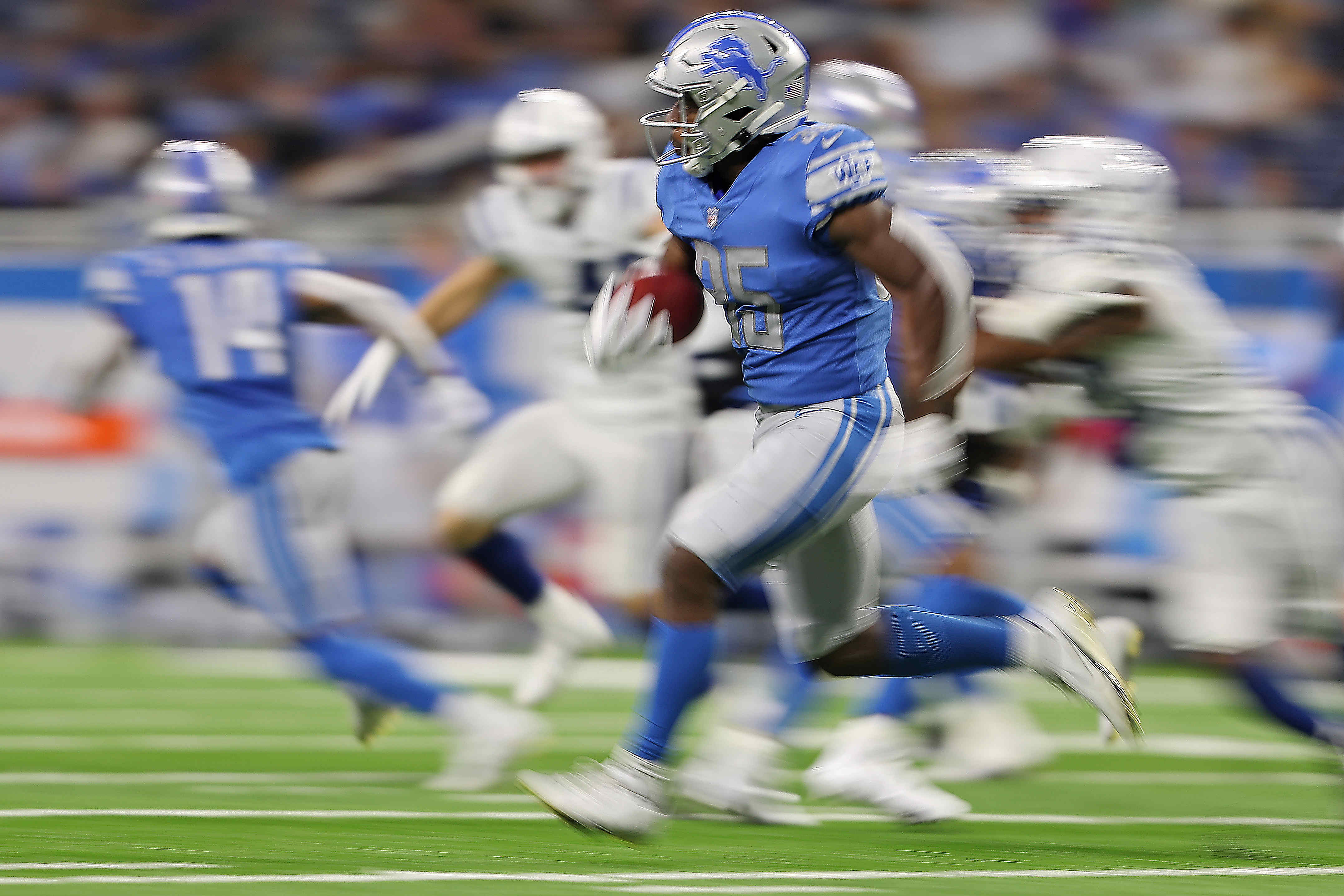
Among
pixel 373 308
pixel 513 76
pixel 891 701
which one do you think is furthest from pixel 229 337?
pixel 513 76

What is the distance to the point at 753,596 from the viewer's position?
6.02 m

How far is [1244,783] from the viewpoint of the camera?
19.4 ft

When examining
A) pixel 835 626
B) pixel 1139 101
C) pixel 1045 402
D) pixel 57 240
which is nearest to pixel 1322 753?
pixel 1045 402

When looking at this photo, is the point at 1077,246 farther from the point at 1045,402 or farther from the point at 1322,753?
the point at 1322,753

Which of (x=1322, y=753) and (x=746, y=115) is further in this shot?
(x=1322, y=753)

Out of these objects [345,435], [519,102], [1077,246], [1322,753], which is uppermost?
[519,102]

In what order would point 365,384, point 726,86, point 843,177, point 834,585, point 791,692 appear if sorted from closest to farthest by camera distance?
point 843,177
point 726,86
point 834,585
point 791,692
point 365,384

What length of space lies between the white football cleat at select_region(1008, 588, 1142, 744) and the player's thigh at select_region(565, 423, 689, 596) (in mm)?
2053

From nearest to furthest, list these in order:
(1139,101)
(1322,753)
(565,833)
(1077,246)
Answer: (565,833), (1077,246), (1322,753), (1139,101)

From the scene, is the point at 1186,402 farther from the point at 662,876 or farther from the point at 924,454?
the point at 662,876

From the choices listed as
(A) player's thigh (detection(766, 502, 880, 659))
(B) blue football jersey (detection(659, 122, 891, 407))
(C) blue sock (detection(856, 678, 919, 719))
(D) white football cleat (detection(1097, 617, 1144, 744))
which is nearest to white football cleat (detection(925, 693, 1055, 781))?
(D) white football cleat (detection(1097, 617, 1144, 744))

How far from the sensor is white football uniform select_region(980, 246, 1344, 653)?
5.06m

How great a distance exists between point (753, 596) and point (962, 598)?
839 millimetres

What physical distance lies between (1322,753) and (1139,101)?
5.37 metres
